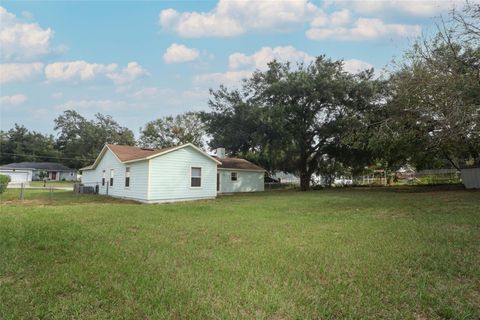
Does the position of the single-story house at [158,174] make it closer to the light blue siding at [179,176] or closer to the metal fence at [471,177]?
the light blue siding at [179,176]

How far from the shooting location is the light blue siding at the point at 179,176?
51.7 feet

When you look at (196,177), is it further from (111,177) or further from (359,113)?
(359,113)

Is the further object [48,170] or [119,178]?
[48,170]

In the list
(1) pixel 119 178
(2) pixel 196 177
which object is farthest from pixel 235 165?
(1) pixel 119 178

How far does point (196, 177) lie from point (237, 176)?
29.8ft

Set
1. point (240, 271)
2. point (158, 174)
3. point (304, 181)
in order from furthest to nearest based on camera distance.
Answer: point (304, 181) → point (158, 174) → point (240, 271)

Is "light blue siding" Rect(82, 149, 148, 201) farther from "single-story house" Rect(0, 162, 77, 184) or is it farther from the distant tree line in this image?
"single-story house" Rect(0, 162, 77, 184)

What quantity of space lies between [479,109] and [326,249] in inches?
369

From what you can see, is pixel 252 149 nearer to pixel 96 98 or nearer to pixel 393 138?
pixel 393 138

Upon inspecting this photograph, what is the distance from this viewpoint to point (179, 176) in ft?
55.1

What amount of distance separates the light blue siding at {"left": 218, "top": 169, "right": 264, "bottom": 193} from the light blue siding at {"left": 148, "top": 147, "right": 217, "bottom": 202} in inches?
270

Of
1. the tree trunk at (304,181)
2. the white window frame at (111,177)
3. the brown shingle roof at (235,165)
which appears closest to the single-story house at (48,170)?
the white window frame at (111,177)

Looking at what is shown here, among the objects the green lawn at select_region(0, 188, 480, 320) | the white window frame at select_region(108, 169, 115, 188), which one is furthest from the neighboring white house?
the green lawn at select_region(0, 188, 480, 320)

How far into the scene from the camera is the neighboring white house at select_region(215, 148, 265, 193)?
25312 mm
